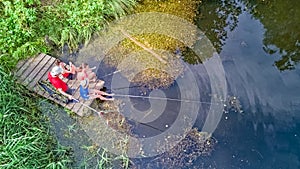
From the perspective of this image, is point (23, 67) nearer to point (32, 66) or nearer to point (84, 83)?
point (32, 66)

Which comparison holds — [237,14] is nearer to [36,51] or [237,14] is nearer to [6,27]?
[36,51]

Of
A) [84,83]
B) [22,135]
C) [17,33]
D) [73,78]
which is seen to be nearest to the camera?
[22,135]

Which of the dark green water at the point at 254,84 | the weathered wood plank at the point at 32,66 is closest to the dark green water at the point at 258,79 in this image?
the dark green water at the point at 254,84

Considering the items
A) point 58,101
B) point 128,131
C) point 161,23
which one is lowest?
point 58,101

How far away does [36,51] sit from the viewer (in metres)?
6.60

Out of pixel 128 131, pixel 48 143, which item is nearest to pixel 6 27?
pixel 48 143

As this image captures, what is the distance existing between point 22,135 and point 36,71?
54.3 inches

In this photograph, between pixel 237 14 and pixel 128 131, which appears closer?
pixel 128 131

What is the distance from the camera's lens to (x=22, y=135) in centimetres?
539

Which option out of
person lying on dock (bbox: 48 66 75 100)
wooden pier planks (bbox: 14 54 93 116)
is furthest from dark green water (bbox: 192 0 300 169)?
person lying on dock (bbox: 48 66 75 100)

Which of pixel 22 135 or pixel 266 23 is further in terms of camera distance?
pixel 266 23

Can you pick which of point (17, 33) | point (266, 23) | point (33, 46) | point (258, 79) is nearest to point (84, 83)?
point (33, 46)

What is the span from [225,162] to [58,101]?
9.83 ft

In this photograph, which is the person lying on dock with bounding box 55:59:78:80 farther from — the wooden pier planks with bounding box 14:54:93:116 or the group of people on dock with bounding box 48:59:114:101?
the wooden pier planks with bounding box 14:54:93:116
